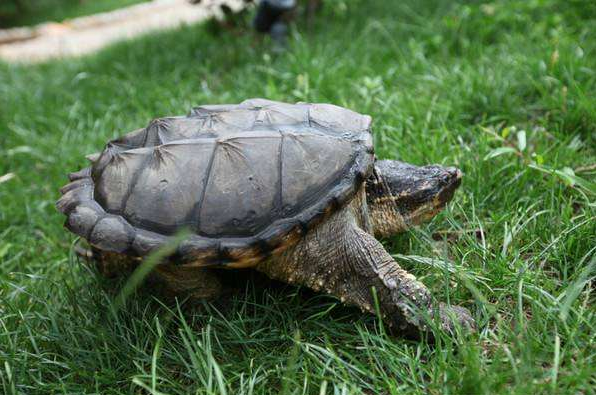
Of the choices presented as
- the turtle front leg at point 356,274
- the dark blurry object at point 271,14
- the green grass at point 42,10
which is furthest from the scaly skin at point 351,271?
the green grass at point 42,10

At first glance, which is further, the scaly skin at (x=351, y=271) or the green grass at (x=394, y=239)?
the scaly skin at (x=351, y=271)

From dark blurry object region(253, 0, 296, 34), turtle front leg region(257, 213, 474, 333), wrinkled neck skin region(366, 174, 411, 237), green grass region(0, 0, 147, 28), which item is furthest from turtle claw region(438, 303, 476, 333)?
green grass region(0, 0, 147, 28)

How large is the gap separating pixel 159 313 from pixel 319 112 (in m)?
0.95

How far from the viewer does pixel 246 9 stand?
4500 mm

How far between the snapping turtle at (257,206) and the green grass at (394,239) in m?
0.13

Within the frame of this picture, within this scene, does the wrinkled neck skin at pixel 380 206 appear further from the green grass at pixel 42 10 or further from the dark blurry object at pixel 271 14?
the green grass at pixel 42 10

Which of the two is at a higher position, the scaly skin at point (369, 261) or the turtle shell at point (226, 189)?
the turtle shell at point (226, 189)

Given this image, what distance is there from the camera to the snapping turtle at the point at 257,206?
175cm

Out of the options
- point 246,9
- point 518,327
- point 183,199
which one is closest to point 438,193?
point 518,327

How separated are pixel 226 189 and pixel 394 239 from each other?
776 mm

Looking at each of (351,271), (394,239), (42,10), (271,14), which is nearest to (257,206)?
(351,271)

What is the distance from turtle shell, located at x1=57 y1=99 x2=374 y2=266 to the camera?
1.75m

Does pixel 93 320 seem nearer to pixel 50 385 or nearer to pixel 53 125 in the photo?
pixel 50 385

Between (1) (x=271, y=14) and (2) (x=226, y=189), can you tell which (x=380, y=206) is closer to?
(2) (x=226, y=189)
